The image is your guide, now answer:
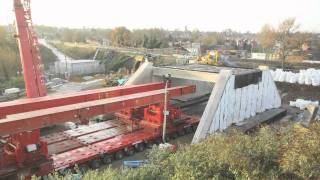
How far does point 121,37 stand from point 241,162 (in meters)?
63.9

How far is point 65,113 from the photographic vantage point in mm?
11172

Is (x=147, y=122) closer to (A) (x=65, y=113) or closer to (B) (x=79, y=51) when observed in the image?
(A) (x=65, y=113)

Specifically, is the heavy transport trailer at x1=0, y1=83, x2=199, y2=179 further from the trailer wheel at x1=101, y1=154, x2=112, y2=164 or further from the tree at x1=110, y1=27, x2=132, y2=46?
the tree at x1=110, y1=27, x2=132, y2=46

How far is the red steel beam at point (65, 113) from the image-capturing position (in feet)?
32.5

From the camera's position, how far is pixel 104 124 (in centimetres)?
1708

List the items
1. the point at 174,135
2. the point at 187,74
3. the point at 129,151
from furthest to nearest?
the point at 187,74
the point at 174,135
the point at 129,151

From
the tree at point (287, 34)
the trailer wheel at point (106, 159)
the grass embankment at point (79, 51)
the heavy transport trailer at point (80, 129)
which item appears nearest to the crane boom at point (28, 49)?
the heavy transport trailer at point (80, 129)

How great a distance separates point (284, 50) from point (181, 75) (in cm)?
2575

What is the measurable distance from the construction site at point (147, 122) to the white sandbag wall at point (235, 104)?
55mm

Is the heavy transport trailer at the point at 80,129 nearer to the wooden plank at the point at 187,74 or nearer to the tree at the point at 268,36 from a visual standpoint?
the wooden plank at the point at 187,74

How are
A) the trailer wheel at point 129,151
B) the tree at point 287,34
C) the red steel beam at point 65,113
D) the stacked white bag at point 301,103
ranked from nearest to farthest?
the red steel beam at point 65,113 → the trailer wheel at point 129,151 → the stacked white bag at point 301,103 → the tree at point 287,34

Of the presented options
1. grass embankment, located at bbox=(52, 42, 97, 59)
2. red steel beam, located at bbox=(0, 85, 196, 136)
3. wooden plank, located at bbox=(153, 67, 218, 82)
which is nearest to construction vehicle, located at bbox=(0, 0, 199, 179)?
red steel beam, located at bbox=(0, 85, 196, 136)

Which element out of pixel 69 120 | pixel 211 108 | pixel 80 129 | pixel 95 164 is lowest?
pixel 95 164

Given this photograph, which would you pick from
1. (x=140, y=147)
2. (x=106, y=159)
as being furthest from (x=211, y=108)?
(x=106, y=159)
